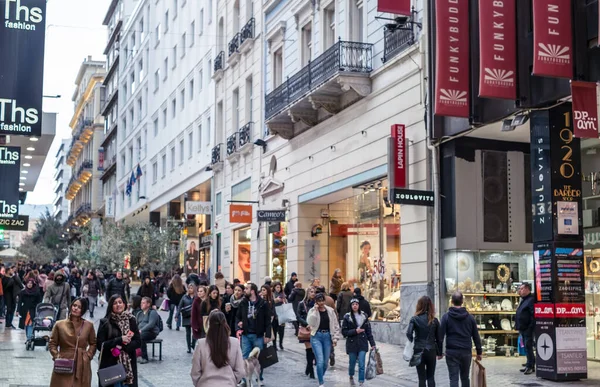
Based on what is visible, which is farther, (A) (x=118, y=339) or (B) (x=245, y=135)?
(B) (x=245, y=135)

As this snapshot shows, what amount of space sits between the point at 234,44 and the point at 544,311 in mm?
23058

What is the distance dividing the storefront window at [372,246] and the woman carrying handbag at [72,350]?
12.9m

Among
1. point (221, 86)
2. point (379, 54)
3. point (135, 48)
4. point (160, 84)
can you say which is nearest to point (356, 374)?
point (379, 54)

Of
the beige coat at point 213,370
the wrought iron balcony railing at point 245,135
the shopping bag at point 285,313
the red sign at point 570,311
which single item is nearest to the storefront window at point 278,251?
the wrought iron balcony railing at point 245,135

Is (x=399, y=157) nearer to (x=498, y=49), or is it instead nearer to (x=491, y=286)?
(x=491, y=286)

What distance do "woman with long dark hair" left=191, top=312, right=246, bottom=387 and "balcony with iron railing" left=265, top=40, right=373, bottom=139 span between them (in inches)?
627

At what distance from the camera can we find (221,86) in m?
39.1

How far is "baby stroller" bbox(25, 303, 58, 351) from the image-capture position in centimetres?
1939

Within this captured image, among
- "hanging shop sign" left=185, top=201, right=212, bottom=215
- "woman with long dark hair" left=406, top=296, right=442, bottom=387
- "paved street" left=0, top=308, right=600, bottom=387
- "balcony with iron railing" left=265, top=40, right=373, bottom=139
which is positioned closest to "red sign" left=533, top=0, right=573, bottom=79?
"woman with long dark hair" left=406, top=296, right=442, bottom=387

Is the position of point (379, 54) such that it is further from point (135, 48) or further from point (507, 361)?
point (135, 48)

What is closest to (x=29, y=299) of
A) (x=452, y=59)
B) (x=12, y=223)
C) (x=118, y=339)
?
(x=12, y=223)

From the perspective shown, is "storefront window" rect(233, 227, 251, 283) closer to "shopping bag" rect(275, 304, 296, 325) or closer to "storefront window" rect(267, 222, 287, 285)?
"storefront window" rect(267, 222, 287, 285)

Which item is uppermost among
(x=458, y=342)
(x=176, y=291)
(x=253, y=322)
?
(x=176, y=291)

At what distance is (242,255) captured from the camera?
36.2m
